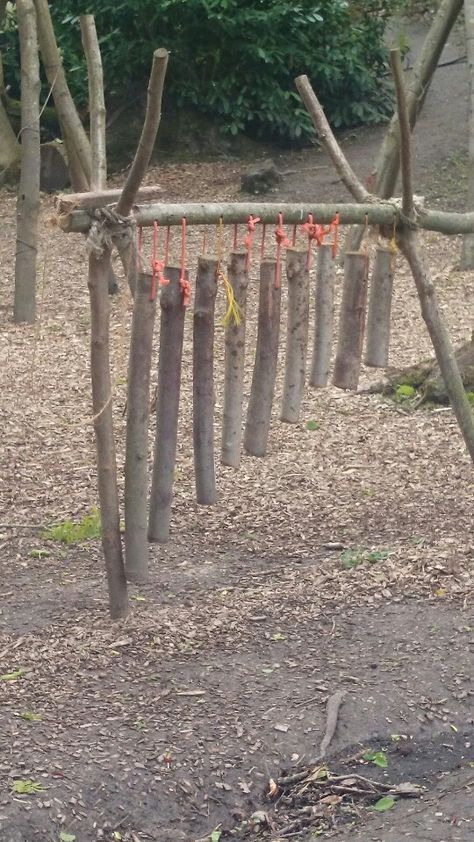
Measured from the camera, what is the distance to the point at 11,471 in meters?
6.89

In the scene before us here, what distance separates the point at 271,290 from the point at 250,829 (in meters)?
1.98

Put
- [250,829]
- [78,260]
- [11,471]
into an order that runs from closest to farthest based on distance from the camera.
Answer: [250,829], [11,471], [78,260]

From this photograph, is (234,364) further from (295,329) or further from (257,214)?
(257,214)

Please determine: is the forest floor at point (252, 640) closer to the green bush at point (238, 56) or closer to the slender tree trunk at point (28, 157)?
the slender tree trunk at point (28, 157)

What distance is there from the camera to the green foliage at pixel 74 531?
609 centimetres

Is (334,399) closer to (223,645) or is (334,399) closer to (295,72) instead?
(223,645)

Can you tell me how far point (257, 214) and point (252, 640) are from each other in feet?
5.98

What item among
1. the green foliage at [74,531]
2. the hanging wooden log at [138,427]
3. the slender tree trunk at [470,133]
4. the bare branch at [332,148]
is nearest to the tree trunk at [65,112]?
the slender tree trunk at [470,133]

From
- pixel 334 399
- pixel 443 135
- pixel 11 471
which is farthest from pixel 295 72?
pixel 11 471

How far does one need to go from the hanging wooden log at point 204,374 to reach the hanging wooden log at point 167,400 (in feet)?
0.23

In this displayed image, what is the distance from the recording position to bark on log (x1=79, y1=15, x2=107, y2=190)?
5635 mm

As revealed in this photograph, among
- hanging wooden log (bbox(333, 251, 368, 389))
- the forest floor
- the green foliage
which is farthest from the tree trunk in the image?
hanging wooden log (bbox(333, 251, 368, 389))

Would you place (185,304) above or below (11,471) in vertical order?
above

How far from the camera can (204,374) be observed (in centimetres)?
459
